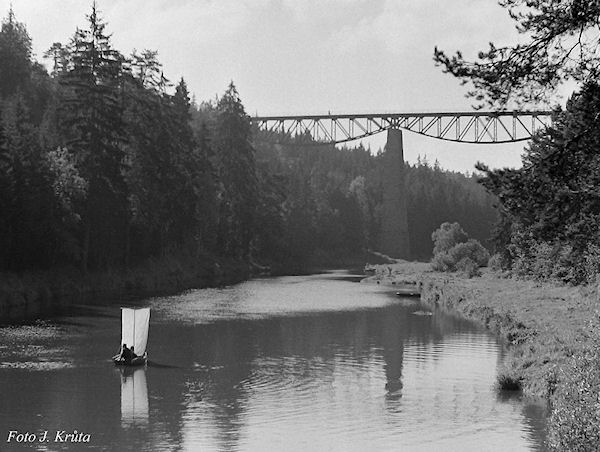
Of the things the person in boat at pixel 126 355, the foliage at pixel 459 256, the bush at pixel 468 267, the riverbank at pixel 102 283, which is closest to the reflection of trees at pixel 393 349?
the person in boat at pixel 126 355

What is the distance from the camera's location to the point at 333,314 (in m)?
56.0

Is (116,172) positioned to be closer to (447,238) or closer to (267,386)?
(267,386)

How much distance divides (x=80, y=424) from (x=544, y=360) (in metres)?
15.4

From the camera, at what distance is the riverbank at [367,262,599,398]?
30844 millimetres

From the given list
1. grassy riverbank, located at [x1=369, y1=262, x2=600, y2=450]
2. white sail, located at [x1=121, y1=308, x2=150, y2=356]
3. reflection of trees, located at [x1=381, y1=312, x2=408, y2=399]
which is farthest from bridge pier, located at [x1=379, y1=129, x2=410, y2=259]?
white sail, located at [x1=121, y1=308, x2=150, y2=356]

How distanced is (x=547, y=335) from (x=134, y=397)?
658 inches

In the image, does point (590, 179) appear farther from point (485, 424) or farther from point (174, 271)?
point (174, 271)

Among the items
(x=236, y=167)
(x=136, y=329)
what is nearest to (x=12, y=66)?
(x=236, y=167)

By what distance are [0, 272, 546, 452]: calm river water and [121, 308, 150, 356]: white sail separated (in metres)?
1.30

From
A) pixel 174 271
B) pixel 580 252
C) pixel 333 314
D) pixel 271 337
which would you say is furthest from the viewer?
pixel 174 271

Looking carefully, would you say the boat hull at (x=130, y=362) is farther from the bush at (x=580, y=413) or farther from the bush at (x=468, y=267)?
the bush at (x=468, y=267)

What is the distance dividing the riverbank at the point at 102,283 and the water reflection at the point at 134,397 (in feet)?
51.0

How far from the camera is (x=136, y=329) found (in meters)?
37.5

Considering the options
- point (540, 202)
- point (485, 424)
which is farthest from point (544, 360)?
point (540, 202)
